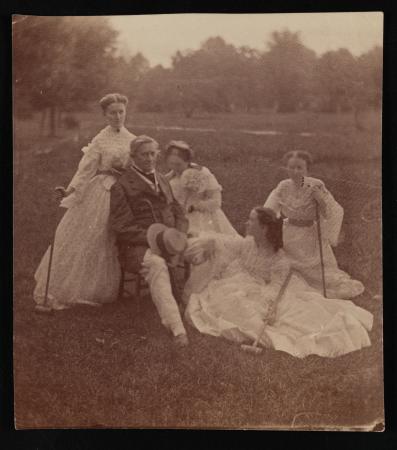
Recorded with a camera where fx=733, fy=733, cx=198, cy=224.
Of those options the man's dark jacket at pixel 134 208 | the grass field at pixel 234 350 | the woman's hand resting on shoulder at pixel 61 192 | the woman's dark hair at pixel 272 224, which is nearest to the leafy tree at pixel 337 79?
the grass field at pixel 234 350

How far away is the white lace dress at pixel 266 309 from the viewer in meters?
6.26

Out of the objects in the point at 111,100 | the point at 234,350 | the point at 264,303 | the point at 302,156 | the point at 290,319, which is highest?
the point at 111,100

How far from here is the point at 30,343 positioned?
6.43m

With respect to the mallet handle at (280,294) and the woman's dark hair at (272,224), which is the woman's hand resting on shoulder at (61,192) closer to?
the woman's dark hair at (272,224)

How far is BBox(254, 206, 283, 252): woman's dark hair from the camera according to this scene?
6.34 m

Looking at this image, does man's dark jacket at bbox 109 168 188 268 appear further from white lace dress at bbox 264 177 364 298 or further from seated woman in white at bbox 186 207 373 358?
white lace dress at bbox 264 177 364 298

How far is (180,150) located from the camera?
637cm

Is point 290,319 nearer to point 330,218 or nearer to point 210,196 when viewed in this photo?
point 330,218

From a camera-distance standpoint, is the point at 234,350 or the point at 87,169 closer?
the point at 234,350

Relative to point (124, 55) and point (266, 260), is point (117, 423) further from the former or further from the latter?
point (124, 55)

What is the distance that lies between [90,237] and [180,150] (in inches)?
42.8

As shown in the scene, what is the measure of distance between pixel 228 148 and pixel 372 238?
147cm

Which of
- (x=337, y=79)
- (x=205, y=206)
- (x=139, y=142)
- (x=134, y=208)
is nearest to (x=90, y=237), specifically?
(x=134, y=208)

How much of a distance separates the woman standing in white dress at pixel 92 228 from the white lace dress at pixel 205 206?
60 centimetres
